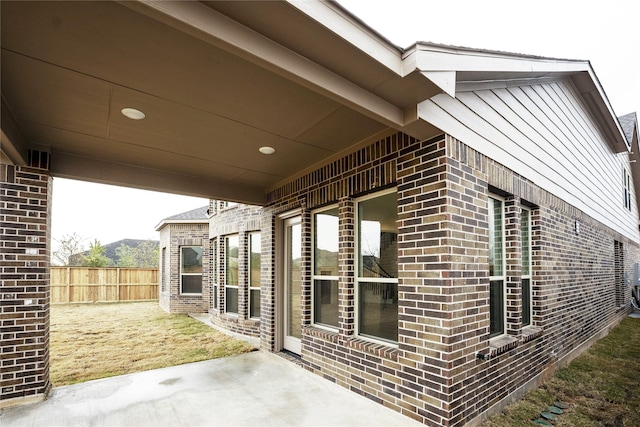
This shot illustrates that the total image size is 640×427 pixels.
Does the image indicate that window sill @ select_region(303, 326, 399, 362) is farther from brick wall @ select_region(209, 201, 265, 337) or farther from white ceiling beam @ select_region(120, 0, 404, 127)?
white ceiling beam @ select_region(120, 0, 404, 127)

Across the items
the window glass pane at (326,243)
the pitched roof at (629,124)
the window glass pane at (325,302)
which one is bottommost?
the window glass pane at (325,302)

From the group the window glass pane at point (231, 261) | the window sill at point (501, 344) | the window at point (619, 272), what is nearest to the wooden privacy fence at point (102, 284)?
the window glass pane at point (231, 261)

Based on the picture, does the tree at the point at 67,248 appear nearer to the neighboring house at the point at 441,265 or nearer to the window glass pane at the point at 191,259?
the window glass pane at the point at 191,259

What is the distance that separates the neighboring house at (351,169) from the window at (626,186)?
250 inches

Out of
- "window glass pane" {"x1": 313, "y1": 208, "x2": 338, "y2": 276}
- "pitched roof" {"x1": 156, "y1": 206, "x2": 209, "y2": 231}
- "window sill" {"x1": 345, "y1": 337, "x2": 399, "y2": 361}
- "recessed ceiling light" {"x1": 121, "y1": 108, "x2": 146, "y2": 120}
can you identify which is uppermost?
"recessed ceiling light" {"x1": 121, "y1": 108, "x2": 146, "y2": 120}

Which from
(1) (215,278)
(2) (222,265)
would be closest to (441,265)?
(2) (222,265)

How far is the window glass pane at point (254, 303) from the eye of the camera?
7195 mm

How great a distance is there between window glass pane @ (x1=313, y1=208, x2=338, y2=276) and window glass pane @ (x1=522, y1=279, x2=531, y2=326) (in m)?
2.53

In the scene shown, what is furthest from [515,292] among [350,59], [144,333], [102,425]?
[144,333]

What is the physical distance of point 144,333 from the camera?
27.2ft

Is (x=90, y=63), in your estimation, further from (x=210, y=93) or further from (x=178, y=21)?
(x=178, y=21)

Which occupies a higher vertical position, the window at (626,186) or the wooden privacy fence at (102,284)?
the window at (626,186)

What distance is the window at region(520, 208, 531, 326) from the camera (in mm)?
4730

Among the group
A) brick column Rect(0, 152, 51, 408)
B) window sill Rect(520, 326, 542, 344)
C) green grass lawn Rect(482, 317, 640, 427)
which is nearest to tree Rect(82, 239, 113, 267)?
brick column Rect(0, 152, 51, 408)
